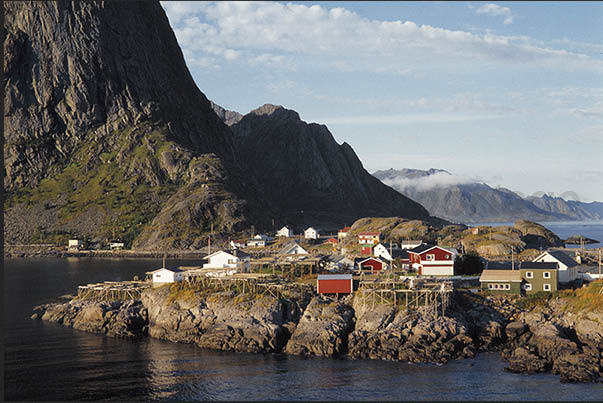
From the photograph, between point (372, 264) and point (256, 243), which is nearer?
point (372, 264)

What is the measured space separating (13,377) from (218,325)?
21.6 m

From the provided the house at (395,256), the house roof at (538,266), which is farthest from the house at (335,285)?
the house roof at (538,266)

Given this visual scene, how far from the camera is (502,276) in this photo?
80.9 meters

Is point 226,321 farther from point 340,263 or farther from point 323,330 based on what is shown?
point 340,263

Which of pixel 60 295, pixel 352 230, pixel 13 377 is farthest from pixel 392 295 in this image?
pixel 352 230

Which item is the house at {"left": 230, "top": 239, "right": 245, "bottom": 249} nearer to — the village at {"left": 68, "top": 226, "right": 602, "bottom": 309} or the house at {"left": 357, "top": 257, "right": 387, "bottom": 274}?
the village at {"left": 68, "top": 226, "right": 602, "bottom": 309}

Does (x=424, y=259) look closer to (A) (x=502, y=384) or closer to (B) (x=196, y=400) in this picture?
(A) (x=502, y=384)

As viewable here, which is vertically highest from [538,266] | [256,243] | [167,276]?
[538,266]

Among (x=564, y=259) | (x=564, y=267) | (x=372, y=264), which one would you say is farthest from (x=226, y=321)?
(x=564, y=259)

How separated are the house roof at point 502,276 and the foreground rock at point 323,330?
18735 mm

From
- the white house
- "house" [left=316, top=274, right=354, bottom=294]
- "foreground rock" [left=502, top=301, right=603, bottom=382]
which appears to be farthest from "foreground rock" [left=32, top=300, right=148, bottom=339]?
"foreground rock" [left=502, top=301, right=603, bottom=382]

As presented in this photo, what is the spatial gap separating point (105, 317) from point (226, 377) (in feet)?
97.7

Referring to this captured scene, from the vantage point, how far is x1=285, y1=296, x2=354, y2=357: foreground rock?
67250 millimetres

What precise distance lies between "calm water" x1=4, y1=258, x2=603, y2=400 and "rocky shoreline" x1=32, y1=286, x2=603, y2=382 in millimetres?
1920
